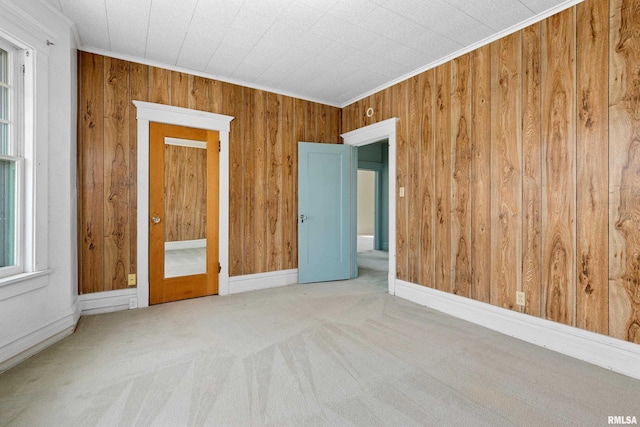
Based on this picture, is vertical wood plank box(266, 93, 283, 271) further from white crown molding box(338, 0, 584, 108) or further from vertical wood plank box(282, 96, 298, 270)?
white crown molding box(338, 0, 584, 108)

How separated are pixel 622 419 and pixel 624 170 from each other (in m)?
1.52

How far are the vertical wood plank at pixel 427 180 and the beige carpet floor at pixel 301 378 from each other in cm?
67

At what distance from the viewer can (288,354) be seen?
2.18m

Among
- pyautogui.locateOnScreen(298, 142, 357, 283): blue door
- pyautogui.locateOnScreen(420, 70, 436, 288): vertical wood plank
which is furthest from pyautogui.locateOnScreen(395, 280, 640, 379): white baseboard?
pyautogui.locateOnScreen(298, 142, 357, 283): blue door

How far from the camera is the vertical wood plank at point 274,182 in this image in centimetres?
399

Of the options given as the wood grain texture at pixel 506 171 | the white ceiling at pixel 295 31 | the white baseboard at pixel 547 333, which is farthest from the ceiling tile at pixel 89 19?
the white baseboard at pixel 547 333

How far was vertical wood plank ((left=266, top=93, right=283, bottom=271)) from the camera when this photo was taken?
3.99 meters

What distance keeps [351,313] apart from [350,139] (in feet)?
8.33

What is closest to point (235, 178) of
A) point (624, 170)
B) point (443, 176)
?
point (443, 176)

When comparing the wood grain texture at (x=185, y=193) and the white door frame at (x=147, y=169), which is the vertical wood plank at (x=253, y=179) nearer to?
the white door frame at (x=147, y=169)

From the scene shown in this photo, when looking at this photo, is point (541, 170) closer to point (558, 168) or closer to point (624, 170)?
point (558, 168)

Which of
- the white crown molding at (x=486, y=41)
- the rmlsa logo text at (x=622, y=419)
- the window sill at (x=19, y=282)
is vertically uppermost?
the white crown molding at (x=486, y=41)

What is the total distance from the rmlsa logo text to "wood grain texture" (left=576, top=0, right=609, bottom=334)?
694 mm

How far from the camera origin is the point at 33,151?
7.30 ft
